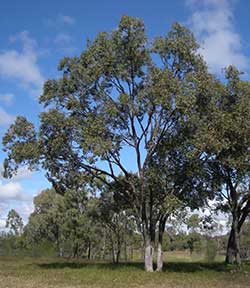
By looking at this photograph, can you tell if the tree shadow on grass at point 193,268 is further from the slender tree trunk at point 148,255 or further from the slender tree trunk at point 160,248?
the slender tree trunk at point 148,255

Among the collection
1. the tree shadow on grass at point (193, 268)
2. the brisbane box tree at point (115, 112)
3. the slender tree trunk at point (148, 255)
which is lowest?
the tree shadow on grass at point (193, 268)

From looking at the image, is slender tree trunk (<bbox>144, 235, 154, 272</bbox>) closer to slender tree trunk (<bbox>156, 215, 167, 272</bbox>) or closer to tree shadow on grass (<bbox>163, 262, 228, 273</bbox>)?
slender tree trunk (<bbox>156, 215, 167, 272</bbox>)

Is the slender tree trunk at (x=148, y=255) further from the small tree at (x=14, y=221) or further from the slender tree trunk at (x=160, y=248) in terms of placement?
the small tree at (x=14, y=221)

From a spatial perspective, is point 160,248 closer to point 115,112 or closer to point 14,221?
point 115,112

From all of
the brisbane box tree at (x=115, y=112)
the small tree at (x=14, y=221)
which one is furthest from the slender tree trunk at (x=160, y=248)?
the small tree at (x=14, y=221)

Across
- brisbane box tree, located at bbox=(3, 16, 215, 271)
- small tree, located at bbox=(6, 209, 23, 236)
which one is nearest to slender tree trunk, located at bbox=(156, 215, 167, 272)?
brisbane box tree, located at bbox=(3, 16, 215, 271)

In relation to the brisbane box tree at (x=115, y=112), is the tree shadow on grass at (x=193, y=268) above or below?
below

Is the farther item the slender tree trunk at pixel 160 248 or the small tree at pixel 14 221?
the small tree at pixel 14 221

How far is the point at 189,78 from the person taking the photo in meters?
24.5

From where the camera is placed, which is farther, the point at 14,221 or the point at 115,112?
the point at 14,221

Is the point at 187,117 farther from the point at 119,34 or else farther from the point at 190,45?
the point at 119,34

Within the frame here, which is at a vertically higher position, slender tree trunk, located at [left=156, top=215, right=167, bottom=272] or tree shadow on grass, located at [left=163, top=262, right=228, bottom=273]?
slender tree trunk, located at [left=156, top=215, right=167, bottom=272]

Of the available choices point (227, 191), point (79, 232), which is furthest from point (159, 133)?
point (79, 232)

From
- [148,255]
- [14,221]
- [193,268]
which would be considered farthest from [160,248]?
[14,221]
